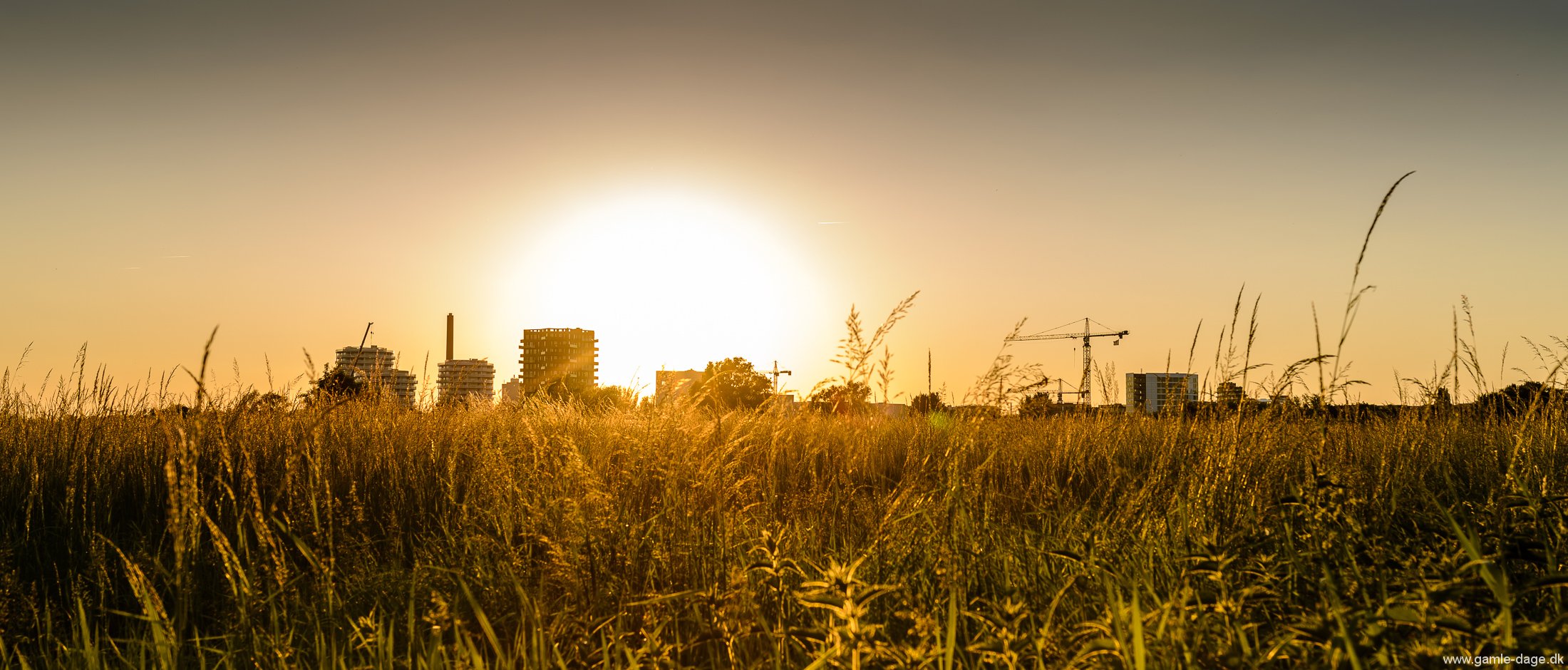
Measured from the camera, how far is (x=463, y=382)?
732 centimetres

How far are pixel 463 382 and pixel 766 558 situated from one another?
6.02 m

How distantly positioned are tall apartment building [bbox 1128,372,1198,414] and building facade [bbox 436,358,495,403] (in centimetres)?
488

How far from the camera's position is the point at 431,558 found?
10.6 ft

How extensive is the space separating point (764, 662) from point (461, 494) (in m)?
3.10

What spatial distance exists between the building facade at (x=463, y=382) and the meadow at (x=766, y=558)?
4.59 feet

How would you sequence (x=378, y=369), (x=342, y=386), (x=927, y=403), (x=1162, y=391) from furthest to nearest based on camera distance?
1. (x=342, y=386)
2. (x=378, y=369)
3. (x=927, y=403)
4. (x=1162, y=391)

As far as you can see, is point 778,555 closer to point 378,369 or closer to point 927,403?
point 927,403

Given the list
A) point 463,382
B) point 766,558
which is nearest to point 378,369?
point 463,382

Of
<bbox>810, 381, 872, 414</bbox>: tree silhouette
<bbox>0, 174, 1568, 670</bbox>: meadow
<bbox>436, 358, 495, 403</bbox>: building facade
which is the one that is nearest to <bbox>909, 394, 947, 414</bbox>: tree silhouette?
<bbox>0, 174, 1568, 670</bbox>: meadow

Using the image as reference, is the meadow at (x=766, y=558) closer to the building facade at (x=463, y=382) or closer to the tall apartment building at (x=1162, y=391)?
the tall apartment building at (x=1162, y=391)

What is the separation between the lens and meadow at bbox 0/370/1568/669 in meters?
1.61

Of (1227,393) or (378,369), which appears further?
(378,369)

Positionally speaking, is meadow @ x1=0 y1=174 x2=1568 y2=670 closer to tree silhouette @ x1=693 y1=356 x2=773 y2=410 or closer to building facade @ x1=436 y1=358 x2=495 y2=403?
tree silhouette @ x1=693 y1=356 x2=773 y2=410

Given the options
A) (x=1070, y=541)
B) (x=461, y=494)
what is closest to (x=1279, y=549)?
(x=1070, y=541)
